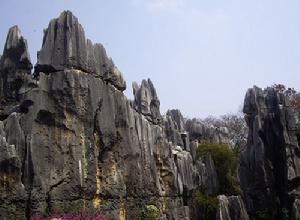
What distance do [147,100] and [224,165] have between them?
10.1 m

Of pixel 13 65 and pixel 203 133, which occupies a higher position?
pixel 203 133

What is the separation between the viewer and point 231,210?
2638cm

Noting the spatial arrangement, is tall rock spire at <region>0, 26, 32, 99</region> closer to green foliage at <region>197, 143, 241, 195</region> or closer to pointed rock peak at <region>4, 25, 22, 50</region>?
pointed rock peak at <region>4, 25, 22, 50</region>

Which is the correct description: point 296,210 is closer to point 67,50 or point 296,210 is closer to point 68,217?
point 68,217

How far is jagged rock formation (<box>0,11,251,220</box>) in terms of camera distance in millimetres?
12977

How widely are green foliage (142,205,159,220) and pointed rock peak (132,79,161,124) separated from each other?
9.75m

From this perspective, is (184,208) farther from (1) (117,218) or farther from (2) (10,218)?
(2) (10,218)

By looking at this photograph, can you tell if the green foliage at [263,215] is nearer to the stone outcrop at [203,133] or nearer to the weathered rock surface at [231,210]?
the weathered rock surface at [231,210]

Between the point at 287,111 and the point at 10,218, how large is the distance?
2265 cm

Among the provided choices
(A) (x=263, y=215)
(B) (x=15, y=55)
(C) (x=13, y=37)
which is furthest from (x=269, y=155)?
(C) (x=13, y=37)

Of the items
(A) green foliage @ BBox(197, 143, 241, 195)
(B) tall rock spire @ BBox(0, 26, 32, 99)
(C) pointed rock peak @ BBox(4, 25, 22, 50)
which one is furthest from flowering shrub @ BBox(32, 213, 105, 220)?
(A) green foliage @ BBox(197, 143, 241, 195)

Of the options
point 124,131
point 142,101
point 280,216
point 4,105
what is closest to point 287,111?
point 280,216

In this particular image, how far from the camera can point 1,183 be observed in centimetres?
1248

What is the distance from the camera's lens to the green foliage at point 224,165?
33.7 m
